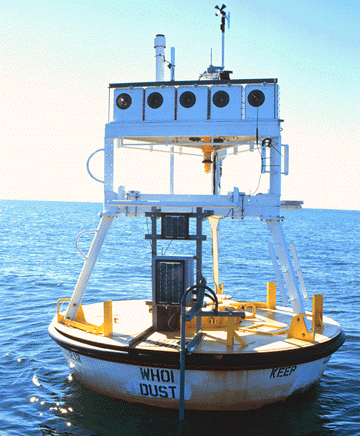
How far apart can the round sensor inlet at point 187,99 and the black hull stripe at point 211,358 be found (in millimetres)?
5327

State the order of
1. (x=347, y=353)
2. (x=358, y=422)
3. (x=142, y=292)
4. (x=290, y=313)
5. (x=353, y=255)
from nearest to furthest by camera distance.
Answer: (x=358, y=422) → (x=290, y=313) → (x=347, y=353) → (x=142, y=292) → (x=353, y=255)

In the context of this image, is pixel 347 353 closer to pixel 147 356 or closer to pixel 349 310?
pixel 349 310

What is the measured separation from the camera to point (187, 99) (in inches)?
435

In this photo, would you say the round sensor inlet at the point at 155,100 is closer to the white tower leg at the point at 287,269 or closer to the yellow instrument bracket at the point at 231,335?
the white tower leg at the point at 287,269

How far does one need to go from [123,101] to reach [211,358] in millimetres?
6008

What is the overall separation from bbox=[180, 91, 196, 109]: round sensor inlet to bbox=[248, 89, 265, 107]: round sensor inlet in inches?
49.0

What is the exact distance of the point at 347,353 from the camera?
14.3m

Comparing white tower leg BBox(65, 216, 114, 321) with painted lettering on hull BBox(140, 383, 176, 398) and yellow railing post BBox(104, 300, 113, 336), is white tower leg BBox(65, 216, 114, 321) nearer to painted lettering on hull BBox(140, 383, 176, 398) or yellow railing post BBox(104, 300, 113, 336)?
yellow railing post BBox(104, 300, 113, 336)

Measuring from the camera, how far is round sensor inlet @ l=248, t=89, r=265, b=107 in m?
10.8

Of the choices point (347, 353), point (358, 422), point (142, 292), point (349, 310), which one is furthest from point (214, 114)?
point (142, 292)

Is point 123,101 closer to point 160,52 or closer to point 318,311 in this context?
point 160,52

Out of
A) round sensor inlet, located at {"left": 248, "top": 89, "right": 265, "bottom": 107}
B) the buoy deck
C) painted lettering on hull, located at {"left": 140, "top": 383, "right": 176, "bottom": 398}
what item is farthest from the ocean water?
round sensor inlet, located at {"left": 248, "top": 89, "right": 265, "bottom": 107}

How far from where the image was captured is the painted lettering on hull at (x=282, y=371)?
9.39 meters

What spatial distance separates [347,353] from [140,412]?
7.20 m
